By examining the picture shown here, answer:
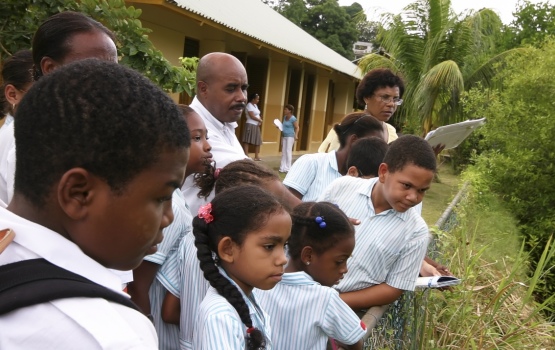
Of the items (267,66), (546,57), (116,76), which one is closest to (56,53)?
(116,76)

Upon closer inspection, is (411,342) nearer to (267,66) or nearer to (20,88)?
(20,88)

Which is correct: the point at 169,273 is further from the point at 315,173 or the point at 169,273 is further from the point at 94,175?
the point at 315,173

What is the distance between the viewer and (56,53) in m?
2.26

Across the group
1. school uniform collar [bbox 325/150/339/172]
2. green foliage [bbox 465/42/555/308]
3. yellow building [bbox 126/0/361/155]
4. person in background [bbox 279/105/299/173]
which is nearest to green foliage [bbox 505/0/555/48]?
yellow building [bbox 126/0/361/155]

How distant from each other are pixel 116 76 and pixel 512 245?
630cm

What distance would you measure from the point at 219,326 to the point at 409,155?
5.15 feet

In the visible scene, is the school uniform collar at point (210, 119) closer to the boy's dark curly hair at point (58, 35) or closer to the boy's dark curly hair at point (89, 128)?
the boy's dark curly hair at point (58, 35)

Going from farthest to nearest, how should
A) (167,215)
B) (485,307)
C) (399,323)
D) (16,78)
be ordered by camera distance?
(485,307), (399,323), (16,78), (167,215)

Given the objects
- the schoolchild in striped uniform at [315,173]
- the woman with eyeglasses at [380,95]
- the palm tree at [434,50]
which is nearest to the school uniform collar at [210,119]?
the schoolchild in striped uniform at [315,173]

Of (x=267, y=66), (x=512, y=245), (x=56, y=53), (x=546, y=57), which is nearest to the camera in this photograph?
(x=56, y=53)

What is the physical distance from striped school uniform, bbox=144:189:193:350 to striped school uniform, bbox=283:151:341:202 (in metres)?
1.35

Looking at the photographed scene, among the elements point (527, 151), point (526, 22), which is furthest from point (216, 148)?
point (526, 22)

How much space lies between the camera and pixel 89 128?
104 centimetres

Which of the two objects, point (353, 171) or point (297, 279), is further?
point (353, 171)
